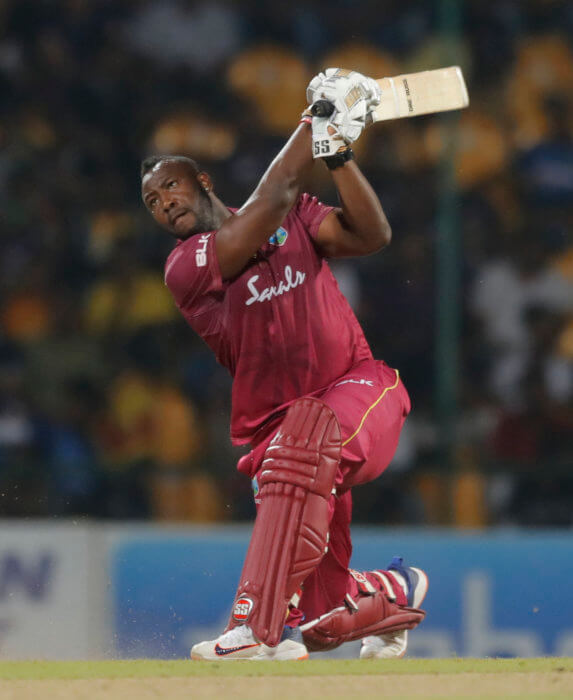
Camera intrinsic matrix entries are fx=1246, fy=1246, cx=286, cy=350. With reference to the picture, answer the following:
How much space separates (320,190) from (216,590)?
2607mm

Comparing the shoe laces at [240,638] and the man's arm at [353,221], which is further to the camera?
the man's arm at [353,221]

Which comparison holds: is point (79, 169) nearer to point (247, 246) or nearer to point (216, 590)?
point (216, 590)

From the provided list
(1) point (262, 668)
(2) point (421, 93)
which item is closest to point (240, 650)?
(1) point (262, 668)

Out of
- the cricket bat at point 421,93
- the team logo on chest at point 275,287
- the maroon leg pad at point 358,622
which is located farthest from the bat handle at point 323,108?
the maroon leg pad at point 358,622

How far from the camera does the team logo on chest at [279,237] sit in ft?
12.7

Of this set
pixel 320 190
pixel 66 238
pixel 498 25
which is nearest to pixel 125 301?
pixel 66 238

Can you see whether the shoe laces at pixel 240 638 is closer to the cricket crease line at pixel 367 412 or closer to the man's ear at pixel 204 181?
the cricket crease line at pixel 367 412

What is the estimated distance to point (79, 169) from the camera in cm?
748

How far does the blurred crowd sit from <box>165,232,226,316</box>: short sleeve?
2.95 metres

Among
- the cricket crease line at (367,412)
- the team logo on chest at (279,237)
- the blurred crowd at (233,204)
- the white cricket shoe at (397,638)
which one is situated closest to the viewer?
the cricket crease line at (367,412)

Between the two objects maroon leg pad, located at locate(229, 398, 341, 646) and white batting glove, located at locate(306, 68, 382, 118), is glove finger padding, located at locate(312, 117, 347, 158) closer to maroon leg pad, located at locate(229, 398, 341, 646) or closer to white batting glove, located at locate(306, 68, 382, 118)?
white batting glove, located at locate(306, 68, 382, 118)

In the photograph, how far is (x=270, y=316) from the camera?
12.4ft

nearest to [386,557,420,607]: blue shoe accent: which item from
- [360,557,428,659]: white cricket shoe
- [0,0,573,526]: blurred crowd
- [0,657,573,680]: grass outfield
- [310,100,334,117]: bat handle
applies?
[360,557,428,659]: white cricket shoe

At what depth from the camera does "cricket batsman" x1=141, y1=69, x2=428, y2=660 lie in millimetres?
3461
